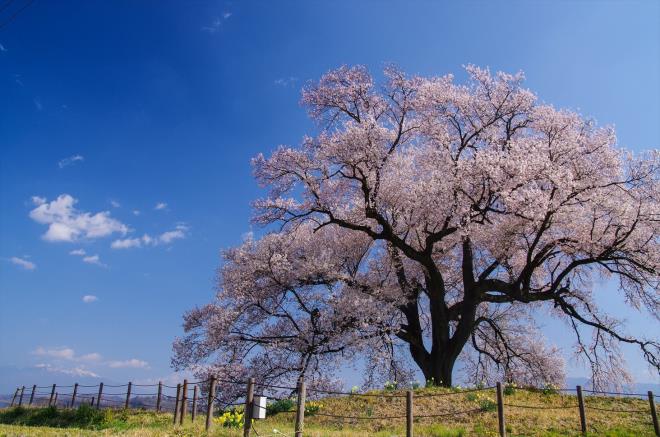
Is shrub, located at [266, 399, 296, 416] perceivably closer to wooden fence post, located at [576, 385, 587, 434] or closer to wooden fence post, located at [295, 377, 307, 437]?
wooden fence post, located at [295, 377, 307, 437]

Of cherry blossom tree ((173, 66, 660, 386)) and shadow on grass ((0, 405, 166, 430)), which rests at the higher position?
cherry blossom tree ((173, 66, 660, 386))

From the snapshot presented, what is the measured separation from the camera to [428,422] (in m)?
15.6

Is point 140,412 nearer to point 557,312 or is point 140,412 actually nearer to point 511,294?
point 511,294

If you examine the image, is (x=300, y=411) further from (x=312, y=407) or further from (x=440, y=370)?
(x=440, y=370)

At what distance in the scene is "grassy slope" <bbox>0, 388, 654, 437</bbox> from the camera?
13.9m

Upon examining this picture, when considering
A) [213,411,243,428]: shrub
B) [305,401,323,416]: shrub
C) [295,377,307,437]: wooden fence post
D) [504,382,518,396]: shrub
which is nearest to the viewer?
[295,377,307,437]: wooden fence post

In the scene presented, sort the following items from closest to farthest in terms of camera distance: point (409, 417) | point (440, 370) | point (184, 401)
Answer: point (409, 417)
point (184, 401)
point (440, 370)

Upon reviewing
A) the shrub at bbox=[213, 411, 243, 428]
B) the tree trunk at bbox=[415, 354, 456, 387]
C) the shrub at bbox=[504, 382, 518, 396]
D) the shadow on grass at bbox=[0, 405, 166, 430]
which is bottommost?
the shadow on grass at bbox=[0, 405, 166, 430]

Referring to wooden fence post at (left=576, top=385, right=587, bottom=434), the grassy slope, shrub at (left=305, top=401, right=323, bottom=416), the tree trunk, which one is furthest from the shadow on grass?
wooden fence post at (left=576, top=385, right=587, bottom=434)

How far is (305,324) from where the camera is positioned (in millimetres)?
22656

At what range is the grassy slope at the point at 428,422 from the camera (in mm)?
13898

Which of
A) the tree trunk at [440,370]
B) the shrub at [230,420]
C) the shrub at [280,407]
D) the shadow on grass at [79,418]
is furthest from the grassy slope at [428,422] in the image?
the tree trunk at [440,370]

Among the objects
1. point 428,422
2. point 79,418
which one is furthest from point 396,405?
point 79,418

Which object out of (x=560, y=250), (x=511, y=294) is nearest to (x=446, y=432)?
(x=511, y=294)
